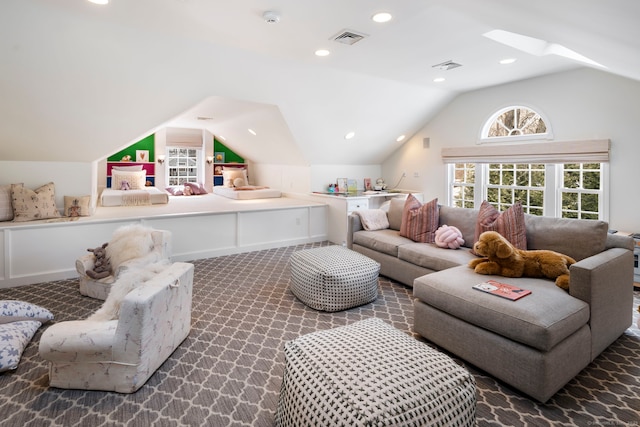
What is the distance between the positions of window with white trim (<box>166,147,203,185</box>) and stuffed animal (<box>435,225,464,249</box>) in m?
6.86

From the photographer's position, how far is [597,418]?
1.75 meters

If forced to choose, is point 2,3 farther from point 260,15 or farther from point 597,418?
point 597,418

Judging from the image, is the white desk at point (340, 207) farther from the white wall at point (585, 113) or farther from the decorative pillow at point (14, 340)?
the decorative pillow at point (14, 340)

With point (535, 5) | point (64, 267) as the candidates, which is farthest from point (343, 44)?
point (64, 267)

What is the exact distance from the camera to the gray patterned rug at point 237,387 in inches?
69.0

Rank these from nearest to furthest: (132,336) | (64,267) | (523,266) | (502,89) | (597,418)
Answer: (597,418) < (132,336) < (523,266) < (64,267) < (502,89)

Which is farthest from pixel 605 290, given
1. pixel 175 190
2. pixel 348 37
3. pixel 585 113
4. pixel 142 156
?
pixel 142 156

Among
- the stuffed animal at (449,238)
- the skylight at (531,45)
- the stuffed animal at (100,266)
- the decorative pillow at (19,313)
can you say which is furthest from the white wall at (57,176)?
the skylight at (531,45)

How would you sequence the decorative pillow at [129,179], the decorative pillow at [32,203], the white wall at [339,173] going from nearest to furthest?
1. the decorative pillow at [32,203]
2. the white wall at [339,173]
3. the decorative pillow at [129,179]

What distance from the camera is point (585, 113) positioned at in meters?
4.32

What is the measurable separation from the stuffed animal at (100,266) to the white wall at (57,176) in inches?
64.1

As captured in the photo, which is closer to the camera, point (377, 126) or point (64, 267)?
point (64, 267)

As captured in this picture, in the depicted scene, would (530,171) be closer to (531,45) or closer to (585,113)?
(585,113)

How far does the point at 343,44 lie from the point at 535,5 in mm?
1941
